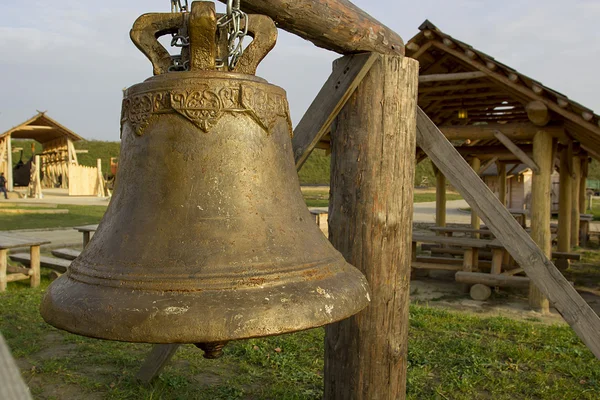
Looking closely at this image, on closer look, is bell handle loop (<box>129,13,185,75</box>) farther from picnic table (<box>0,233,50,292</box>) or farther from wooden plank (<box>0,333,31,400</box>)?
picnic table (<box>0,233,50,292</box>)

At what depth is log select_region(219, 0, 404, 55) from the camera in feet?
6.08

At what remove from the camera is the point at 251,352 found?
4336mm

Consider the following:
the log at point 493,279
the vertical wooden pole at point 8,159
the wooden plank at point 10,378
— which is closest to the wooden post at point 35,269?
the log at point 493,279

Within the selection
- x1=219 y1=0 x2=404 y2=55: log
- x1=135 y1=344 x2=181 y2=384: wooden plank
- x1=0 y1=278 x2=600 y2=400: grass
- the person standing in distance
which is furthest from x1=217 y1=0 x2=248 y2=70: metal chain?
the person standing in distance

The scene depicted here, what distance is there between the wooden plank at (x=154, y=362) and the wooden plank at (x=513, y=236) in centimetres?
189

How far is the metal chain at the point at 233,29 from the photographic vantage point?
131 centimetres

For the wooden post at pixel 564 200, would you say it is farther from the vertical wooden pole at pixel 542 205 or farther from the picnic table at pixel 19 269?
the picnic table at pixel 19 269

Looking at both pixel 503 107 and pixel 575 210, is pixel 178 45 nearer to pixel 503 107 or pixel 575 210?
pixel 503 107

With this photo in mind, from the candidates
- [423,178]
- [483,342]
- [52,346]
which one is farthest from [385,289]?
[423,178]

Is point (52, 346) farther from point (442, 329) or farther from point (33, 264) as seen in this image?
point (442, 329)

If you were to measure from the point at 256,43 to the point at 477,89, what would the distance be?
7.74 meters

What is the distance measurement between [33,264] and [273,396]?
468 centimetres

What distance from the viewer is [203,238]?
1.28m

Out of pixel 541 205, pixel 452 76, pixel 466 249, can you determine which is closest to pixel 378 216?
pixel 541 205
